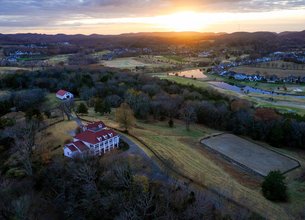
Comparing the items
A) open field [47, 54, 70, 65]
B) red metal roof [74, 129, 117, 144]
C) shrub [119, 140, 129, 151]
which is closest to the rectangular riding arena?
shrub [119, 140, 129, 151]

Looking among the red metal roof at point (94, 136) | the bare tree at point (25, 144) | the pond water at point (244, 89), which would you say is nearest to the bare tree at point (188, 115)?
the red metal roof at point (94, 136)

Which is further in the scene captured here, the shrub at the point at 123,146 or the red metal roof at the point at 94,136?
the shrub at the point at 123,146

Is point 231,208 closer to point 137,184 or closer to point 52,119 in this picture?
point 137,184

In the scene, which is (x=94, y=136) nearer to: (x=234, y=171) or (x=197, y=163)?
(x=197, y=163)

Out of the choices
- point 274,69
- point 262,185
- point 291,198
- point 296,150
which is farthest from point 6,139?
point 274,69

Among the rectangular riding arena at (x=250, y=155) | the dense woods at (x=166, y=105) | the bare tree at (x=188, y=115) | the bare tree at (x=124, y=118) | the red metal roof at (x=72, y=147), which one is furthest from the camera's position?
the bare tree at (x=188, y=115)

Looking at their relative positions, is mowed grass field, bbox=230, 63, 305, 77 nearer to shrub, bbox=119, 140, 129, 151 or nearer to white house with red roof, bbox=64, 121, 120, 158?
shrub, bbox=119, 140, 129, 151

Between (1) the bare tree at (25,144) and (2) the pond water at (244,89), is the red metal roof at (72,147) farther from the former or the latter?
(2) the pond water at (244,89)
